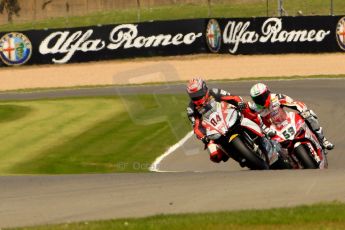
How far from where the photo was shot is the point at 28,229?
30.4ft

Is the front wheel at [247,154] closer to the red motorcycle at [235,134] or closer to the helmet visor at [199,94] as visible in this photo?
the red motorcycle at [235,134]

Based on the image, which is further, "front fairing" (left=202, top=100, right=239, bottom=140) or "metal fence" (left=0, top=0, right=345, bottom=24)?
"metal fence" (left=0, top=0, right=345, bottom=24)

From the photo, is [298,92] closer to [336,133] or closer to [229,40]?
[336,133]

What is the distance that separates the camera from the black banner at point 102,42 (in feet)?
131

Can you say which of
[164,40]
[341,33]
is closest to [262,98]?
[341,33]

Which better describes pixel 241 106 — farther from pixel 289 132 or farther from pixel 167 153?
pixel 167 153

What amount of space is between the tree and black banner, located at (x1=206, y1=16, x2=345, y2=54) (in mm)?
26117

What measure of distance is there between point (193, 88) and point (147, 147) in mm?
5758

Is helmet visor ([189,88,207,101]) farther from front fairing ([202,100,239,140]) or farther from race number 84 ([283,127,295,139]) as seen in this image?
race number 84 ([283,127,295,139])

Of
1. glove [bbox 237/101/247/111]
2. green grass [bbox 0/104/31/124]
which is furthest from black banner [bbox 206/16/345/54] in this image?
glove [bbox 237/101/247/111]

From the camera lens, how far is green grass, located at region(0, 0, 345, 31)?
53.7 metres

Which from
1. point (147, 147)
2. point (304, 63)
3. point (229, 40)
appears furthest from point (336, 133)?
point (229, 40)

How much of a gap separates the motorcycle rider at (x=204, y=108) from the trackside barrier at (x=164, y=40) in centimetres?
2450

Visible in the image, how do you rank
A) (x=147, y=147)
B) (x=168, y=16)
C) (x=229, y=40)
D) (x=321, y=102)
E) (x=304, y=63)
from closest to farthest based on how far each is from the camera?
(x=147, y=147) < (x=321, y=102) < (x=304, y=63) < (x=229, y=40) < (x=168, y=16)
